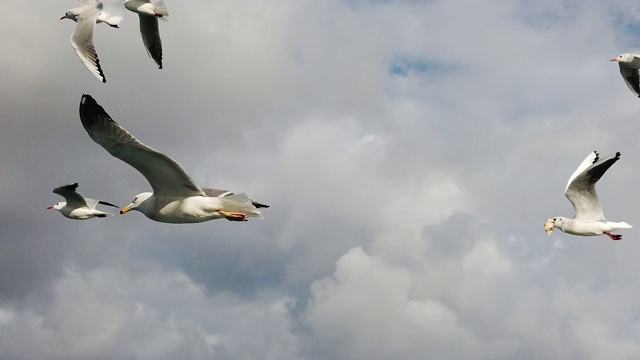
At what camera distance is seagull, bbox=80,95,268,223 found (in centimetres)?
1347

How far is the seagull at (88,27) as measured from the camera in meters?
22.0

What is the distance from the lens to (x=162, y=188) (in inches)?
596

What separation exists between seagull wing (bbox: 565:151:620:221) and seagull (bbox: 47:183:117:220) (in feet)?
47.8

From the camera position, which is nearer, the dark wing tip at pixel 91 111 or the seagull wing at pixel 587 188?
the dark wing tip at pixel 91 111

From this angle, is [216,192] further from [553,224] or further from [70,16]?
[70,16]

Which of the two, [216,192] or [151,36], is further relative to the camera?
[151,36]

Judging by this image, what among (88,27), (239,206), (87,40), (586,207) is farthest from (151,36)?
(586,207)

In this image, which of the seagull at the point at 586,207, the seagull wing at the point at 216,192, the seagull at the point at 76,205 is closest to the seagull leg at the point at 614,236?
the seagull at the point at 586,207

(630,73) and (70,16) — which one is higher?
Answer: (630,73)

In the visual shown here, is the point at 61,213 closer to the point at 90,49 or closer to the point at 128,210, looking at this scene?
the point at 90,49

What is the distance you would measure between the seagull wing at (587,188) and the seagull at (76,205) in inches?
573

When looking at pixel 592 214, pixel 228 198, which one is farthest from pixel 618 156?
pixel 228 198

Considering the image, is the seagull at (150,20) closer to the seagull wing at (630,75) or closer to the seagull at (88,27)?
the seagull at (88,27)

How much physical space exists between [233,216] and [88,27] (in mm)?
11860
